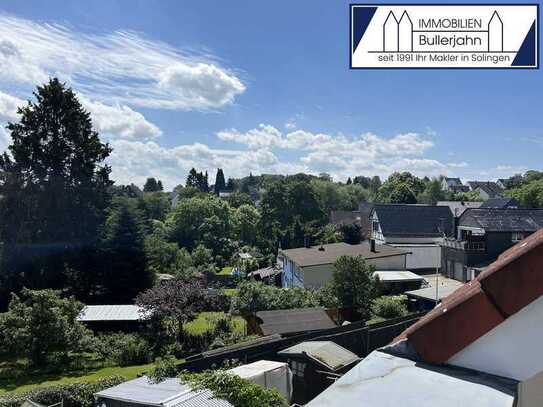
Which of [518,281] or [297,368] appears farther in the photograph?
[297,368]

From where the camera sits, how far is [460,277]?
113 ft

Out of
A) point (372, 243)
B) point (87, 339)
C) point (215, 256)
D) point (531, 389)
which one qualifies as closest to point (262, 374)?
point (531, 389)

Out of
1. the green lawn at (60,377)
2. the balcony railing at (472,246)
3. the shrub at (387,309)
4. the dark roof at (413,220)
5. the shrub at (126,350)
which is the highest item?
the dark roof at (413,220)

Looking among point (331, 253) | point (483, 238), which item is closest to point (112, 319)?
point (331, 253)

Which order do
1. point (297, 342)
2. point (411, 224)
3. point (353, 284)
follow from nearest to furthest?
point (297, 342) → point (353, 284) → point (411, 224)

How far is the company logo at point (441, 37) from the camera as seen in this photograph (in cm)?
1227

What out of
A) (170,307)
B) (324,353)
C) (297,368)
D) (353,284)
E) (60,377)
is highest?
(353,284)

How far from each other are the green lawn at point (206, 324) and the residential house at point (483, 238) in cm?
1761

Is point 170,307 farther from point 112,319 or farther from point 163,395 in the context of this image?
point 163,395

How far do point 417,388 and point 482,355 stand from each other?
291 mm

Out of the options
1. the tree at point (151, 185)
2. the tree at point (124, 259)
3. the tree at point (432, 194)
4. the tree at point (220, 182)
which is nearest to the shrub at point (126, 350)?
the tree at point (124, 259)

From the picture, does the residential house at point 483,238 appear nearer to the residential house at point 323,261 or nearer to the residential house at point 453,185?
the residential house at point 323,261

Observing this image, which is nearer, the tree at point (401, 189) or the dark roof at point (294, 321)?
the dark roof at point (294, 321)

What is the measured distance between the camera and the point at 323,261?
3434cm
